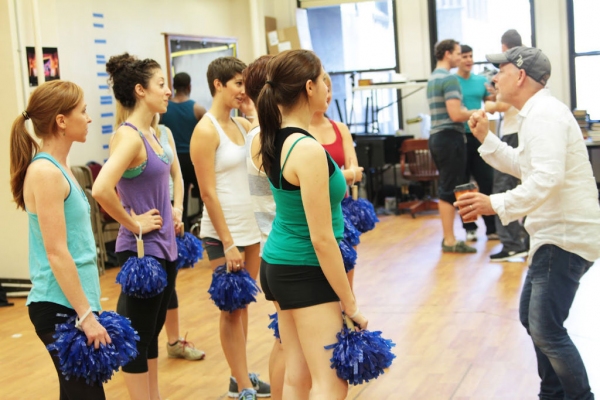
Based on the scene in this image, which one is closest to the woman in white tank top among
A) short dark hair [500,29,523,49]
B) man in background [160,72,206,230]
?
short dark hair [500,29,523,49]

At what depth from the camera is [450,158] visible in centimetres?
727

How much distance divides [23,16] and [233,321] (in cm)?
419

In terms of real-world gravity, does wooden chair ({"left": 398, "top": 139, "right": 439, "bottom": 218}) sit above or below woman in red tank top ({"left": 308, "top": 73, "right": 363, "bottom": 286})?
below

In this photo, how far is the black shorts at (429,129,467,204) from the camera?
7242mm

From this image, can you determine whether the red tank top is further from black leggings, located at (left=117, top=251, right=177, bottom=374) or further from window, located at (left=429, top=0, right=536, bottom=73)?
window, located at (left=429, top=0, right=536, bottom=73)

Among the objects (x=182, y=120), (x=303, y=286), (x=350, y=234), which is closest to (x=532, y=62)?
(x=350, y=234)

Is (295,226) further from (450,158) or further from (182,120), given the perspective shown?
(182,120)

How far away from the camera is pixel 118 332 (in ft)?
8.83

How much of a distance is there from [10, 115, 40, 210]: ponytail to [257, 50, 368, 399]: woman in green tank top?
791mm

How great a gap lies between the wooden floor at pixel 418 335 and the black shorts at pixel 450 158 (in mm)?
647

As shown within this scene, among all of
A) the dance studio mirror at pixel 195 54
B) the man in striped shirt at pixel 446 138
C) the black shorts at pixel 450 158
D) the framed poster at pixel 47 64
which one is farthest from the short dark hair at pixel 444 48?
the framed poster at pixel 47 64

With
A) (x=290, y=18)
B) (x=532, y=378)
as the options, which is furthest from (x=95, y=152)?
(x=532, y=378)

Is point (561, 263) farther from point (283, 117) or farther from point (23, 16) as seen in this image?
point (23, 16)

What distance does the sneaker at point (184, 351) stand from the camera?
15.3ft
